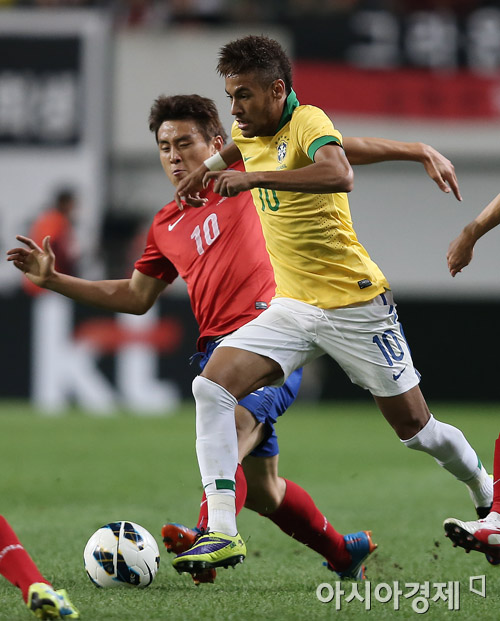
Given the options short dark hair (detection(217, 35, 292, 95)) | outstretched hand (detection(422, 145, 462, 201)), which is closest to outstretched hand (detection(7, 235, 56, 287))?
short dark hair (detection(217, 35, 292, 95))

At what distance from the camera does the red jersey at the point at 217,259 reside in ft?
17.3

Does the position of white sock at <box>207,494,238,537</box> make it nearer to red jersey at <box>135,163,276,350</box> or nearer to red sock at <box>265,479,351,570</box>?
red sock at <box>265,479,351,570</box>

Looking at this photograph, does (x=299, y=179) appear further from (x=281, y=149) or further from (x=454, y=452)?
(x=454, y=452)

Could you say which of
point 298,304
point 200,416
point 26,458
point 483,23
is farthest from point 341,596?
point 483,23

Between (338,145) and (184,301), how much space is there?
10.1 meters

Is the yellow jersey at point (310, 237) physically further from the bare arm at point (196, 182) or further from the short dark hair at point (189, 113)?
the short dark hair at point (189, 113)

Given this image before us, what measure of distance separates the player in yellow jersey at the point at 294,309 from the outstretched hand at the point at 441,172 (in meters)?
0.40

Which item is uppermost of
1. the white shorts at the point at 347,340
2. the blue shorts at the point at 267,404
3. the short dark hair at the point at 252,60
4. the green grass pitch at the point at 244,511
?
the short dark hair at the point at 252,60

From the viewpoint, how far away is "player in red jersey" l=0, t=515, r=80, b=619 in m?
3.71

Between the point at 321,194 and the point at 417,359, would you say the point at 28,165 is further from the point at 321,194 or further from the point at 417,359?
the point at 321,194

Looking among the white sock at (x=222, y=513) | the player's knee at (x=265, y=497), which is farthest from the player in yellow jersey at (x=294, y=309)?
the player's knee at (x=265, y=497)

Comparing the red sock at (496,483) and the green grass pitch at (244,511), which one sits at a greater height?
the red sock at (496,483)

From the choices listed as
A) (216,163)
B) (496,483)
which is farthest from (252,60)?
(496,483)

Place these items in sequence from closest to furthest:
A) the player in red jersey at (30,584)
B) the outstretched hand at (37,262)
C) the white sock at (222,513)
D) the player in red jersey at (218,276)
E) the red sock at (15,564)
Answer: the player in red jersey at (30,584), the red sock at (15,564), the white sock at (222,513), the player in red jersey at (218,276), the outstretched hand at (37,262)
